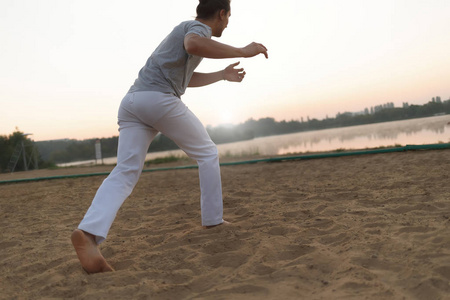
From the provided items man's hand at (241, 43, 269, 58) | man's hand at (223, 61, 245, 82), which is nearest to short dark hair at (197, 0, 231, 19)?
man's hand at (241, 43, 269, 58)

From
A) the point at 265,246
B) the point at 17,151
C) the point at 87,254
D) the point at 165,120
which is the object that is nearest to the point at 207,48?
the point at 165,120

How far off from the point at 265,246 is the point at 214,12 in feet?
5.18

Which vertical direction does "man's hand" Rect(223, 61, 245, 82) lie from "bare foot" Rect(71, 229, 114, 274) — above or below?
above

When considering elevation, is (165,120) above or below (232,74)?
below

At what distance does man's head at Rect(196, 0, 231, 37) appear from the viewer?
2.41m

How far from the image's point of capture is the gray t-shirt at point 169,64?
2.29m

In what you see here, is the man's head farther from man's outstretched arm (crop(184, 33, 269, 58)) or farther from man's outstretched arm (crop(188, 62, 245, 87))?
man's outstretched arm (crop(188, 62, 245, 87))

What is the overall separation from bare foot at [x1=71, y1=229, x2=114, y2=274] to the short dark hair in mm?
1607

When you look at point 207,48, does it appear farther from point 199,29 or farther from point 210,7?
point 210,7

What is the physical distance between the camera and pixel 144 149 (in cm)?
236

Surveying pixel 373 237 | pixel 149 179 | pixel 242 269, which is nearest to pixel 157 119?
pixel 242 269

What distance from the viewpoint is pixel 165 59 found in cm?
231

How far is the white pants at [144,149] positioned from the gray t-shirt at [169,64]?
0.23ft

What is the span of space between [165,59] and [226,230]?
1256mm
